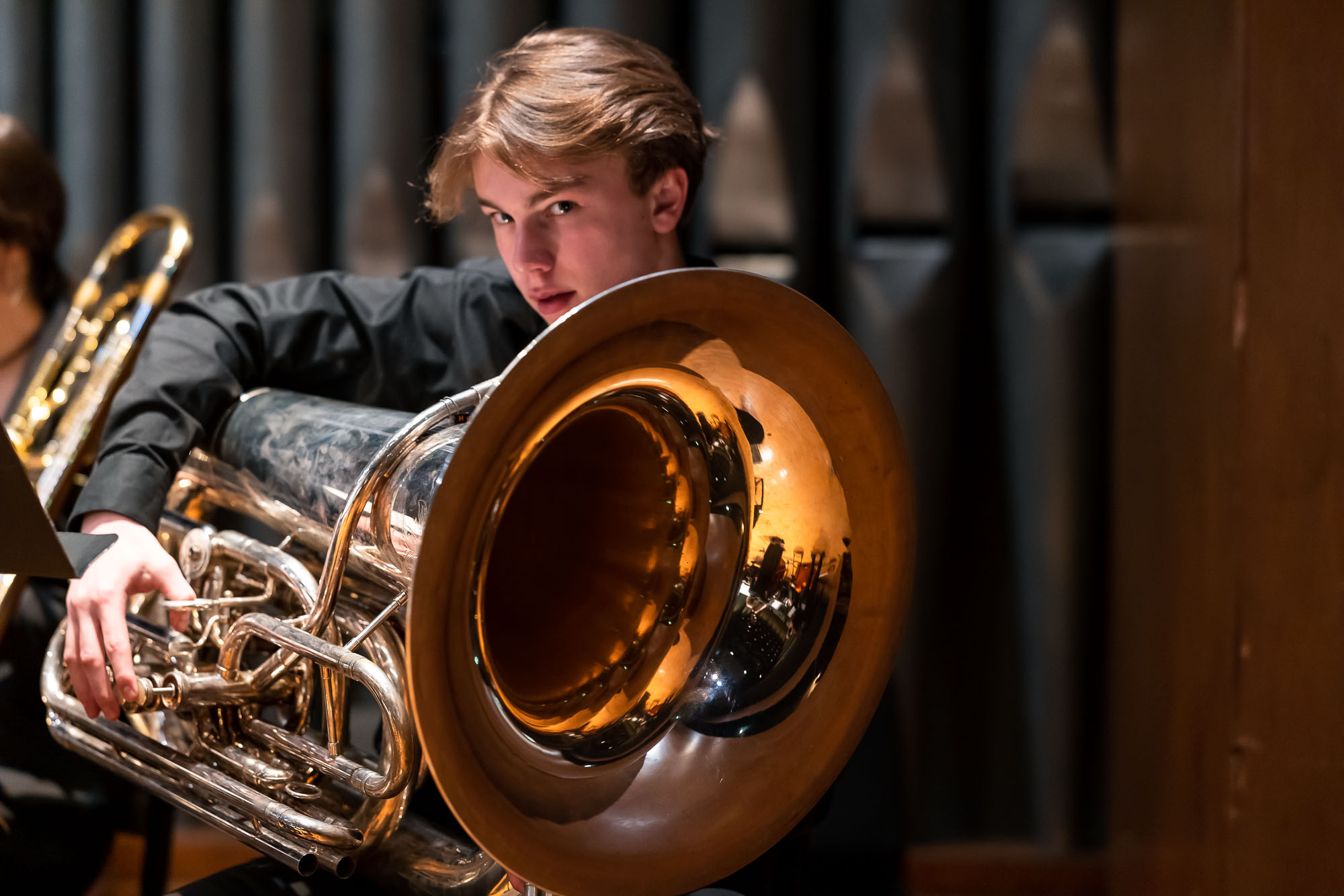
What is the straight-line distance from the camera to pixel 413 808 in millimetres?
1016

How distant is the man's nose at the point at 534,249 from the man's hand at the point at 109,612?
41 centimetres

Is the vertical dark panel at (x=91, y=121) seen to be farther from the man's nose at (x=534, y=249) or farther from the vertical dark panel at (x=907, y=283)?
the vertical dark panel at (x=907, y=283)

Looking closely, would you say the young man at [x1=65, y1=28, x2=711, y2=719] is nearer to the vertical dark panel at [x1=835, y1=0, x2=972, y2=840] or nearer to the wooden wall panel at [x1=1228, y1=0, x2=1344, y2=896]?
the vertical dark panel at [x1=835, y1=0, x2=972, y2=840]

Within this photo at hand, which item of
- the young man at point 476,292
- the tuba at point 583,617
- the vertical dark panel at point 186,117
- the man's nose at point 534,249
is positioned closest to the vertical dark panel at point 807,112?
the young man at point 476,292

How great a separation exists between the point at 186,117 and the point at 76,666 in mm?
984

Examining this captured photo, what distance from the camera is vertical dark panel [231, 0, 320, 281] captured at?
1465 millimetres

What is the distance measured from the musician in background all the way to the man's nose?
2.47 feet

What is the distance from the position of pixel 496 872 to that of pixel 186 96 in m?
1.26

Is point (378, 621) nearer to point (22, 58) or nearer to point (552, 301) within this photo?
point (552, 301)

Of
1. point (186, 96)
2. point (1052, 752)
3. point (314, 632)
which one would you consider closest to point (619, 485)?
point (314, 632)

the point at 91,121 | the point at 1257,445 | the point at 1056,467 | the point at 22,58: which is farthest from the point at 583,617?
the point at 22,58

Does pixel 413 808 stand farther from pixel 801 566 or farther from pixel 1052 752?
pixel 1052 752

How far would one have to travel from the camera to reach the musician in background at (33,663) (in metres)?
1.08

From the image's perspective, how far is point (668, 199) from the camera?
1041mm
